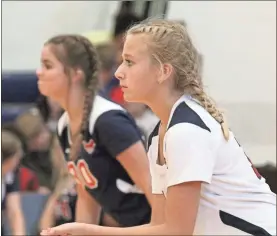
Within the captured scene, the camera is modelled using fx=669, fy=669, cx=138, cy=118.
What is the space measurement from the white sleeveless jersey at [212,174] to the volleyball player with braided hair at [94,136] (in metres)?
0.31

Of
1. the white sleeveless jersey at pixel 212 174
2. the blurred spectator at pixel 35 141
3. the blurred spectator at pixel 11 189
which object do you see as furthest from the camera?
the blurred spectator at pixel 35 141

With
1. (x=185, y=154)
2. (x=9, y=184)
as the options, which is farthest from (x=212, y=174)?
(x=9, y=184)

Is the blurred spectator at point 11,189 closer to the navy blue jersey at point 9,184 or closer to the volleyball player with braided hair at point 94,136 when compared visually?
the navy blue jersey at point 9,184

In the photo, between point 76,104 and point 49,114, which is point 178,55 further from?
point 49,114

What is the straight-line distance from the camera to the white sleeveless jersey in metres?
1.20

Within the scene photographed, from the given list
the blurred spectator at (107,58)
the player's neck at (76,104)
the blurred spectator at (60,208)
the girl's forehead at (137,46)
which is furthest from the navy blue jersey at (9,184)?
the girl's forehead at (137,46)

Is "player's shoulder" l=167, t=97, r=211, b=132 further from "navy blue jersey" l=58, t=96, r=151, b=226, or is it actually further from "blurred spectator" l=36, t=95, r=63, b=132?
"blurred spectator" l=36, t=95, r=63, b=132

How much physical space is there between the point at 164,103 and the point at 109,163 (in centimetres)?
53

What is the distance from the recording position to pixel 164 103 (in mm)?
1270

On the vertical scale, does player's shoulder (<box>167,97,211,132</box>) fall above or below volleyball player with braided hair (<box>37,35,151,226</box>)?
above

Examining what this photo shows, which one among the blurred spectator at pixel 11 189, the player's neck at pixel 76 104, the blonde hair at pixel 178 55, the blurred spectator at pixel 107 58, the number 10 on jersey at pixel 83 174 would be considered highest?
the blonde hair at pixel 178 55

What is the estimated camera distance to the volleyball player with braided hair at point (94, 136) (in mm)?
1689

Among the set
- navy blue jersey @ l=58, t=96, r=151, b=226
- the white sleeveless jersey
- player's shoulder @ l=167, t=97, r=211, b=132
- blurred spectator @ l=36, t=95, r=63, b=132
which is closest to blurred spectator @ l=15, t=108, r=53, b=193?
blurred spectator @ l=36, t=95, r=63, b=132

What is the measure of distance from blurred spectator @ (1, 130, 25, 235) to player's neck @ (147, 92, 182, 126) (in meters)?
1.18
